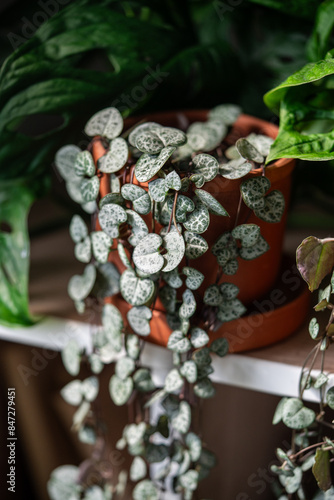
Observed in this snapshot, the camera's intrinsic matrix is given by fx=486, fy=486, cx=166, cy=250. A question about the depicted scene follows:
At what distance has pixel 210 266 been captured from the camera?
2.16 feet

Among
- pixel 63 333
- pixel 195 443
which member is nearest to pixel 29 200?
pixel 63 333

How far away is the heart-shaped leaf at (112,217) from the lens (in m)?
0.61

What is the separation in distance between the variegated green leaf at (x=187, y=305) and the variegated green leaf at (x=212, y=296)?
2 centimetres

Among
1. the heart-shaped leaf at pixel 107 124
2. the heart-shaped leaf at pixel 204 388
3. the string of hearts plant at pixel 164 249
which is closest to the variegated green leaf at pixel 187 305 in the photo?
the string of hearts plant at pixel 164 249

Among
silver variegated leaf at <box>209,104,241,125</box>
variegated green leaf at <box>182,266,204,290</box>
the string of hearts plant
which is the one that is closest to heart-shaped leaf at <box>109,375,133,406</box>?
the string of hearts plant

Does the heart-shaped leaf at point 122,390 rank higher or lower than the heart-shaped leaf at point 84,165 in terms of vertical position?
lower

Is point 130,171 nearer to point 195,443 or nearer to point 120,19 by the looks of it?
point 120,19

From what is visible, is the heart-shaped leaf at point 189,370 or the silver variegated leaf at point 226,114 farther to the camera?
the silver variegated leaf at point 226,114

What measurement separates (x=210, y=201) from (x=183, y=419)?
1.05 ft

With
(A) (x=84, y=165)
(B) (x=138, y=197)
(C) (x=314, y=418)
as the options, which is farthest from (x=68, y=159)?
(C) (x=314, y=418)

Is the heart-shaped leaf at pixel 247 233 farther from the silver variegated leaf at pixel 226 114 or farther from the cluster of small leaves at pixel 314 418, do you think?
the silver variegated leaf at pixel 226 114

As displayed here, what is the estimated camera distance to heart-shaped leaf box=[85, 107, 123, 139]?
666 millimetres

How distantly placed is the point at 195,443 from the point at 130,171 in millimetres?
405

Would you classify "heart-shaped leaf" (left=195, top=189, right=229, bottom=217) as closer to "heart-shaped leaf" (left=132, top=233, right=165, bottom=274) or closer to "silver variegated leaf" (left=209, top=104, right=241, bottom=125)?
"heart-shaped leaf" (left=132, top=233, right=165, bottom=274)
